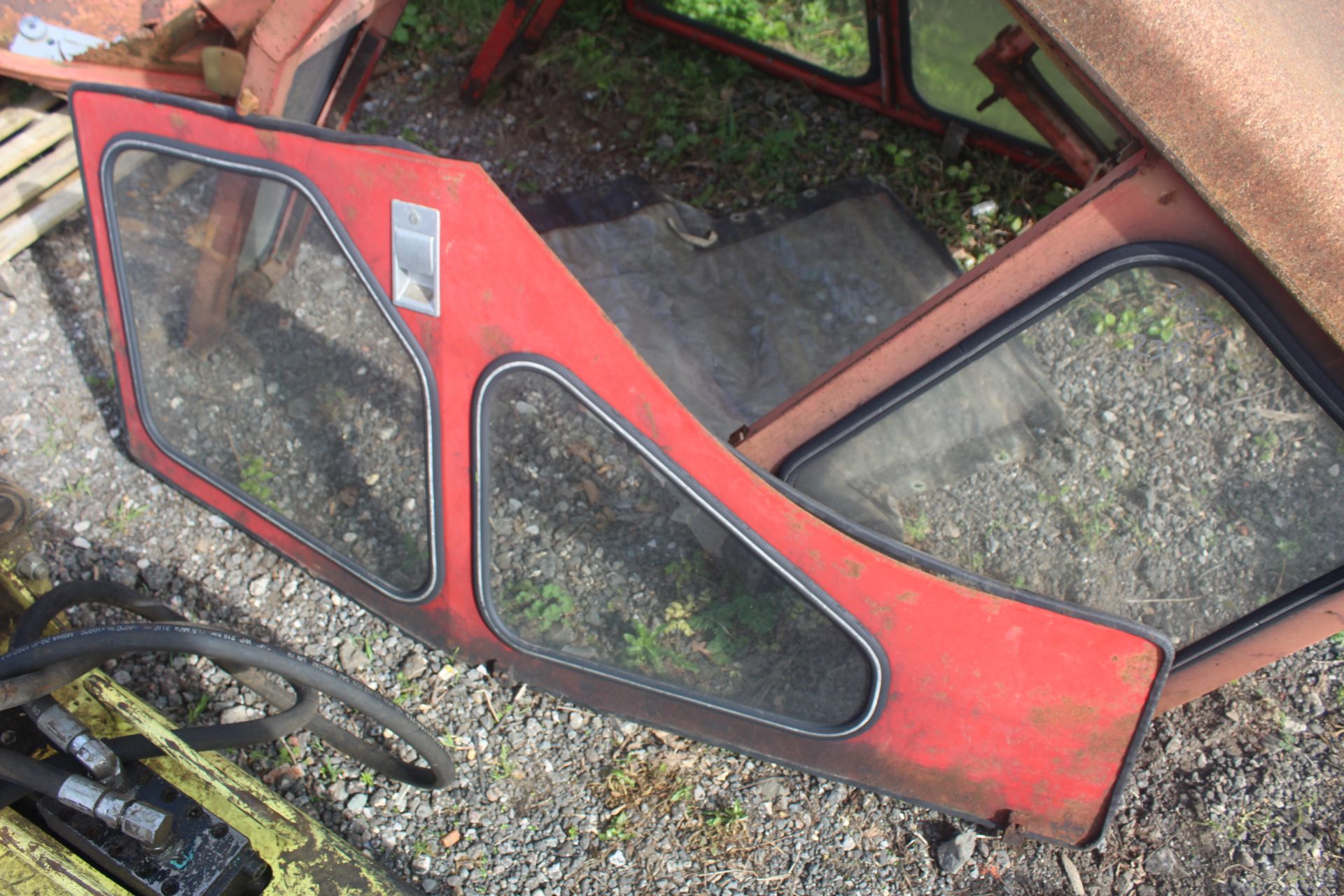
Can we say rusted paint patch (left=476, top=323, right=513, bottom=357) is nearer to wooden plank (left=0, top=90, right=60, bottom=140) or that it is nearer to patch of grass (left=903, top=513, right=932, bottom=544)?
patch of grass (left=903, top=513, right=932, bottom=544)

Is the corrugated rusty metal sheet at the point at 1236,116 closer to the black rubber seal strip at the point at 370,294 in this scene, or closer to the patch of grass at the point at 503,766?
the black rubber seal strip at the point at 370,294

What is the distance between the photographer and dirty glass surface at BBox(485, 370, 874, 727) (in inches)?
73.4

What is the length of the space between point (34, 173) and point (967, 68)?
295 centimetres

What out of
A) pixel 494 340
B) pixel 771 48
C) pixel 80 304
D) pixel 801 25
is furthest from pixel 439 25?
pixel 494 340

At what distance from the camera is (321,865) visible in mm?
1642

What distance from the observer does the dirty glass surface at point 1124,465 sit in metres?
1.71

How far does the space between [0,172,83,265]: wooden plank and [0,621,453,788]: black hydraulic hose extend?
1.68 metres

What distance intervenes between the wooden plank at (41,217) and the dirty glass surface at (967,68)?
2623 millimetres

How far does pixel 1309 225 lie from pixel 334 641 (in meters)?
2.18

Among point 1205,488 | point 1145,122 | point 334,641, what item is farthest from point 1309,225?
point 334,641

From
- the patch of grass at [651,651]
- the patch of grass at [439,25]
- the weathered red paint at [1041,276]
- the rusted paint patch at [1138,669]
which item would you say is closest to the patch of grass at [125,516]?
the patch of grass at [651,651]

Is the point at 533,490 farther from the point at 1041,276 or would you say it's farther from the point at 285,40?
the point at 285,40

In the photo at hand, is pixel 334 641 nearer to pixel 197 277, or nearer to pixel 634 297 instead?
pixel 197 277

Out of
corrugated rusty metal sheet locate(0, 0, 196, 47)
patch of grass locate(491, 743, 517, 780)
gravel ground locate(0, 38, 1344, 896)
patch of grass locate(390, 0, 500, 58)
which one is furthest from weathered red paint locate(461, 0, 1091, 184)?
patch of grass locate(491, 743, 517, 780)
